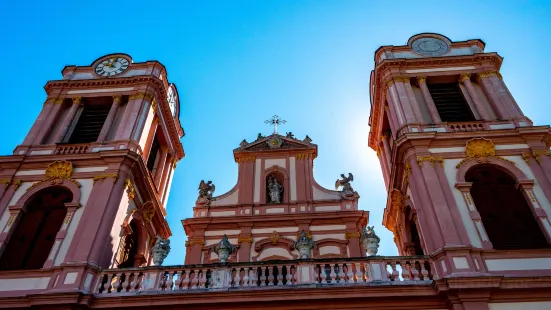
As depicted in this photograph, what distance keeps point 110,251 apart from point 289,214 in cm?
606

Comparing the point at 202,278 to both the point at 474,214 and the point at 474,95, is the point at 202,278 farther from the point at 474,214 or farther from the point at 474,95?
the point at 474,95

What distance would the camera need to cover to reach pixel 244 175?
19781 mm

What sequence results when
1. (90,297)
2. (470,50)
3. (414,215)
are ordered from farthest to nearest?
(470,50) → (414,215) → (90,297)

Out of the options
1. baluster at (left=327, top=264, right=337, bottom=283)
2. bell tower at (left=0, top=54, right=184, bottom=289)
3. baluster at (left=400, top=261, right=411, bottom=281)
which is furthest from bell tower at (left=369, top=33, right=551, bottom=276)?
bell tower at (left=0, top=54, right=184, bottom=289)

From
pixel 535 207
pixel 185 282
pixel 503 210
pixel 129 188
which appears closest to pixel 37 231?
pixel 129 188

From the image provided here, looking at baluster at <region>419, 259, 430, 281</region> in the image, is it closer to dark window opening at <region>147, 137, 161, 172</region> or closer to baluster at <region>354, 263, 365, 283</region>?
baluster at <region>354, 263, 365, 283</region>

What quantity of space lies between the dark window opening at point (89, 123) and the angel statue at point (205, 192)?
447cm

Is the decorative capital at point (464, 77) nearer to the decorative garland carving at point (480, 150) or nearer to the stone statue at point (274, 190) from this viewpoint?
the decorative garland carving at point (480, 150)

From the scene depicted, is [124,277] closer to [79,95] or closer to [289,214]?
[289,214]

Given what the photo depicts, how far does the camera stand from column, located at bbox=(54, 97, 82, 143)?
18.7 metres

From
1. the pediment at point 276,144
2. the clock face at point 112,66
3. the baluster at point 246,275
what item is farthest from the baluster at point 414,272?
the clock face at point 112,66

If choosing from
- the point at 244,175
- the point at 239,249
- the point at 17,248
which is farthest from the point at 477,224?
the point at 17,248

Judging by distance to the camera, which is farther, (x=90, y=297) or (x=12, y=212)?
(x=12, y=212)

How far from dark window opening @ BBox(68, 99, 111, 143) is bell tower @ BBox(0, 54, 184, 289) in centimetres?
4
